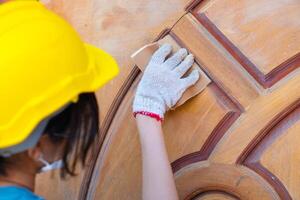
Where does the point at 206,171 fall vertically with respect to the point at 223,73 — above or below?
below

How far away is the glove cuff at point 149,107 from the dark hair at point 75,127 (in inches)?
8.0

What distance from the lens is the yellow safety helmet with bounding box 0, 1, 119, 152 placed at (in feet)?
3.28

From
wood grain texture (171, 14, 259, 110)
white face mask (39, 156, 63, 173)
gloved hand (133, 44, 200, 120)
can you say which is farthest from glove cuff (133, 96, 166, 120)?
white face mask (39, 156, 63, 173)

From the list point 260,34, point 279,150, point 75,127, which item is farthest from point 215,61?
point 75,127

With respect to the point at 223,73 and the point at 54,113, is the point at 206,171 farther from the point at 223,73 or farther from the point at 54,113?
the point at 54,113

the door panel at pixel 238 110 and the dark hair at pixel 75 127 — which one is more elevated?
the door panel at pixel 238 110

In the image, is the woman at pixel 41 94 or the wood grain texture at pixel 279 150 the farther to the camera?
the wood grain texture at pixel 279 150

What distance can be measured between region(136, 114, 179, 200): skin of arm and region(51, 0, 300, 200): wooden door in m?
0.08

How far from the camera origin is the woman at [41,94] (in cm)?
101

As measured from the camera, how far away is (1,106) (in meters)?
1.00

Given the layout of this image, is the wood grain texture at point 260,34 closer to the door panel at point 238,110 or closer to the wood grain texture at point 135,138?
the door panel at point 238,110

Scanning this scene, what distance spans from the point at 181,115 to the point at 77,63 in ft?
1.24

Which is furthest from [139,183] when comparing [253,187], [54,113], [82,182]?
[54,113]

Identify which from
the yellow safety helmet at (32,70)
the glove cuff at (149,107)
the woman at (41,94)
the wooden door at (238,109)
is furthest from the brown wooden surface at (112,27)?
the yellow safety helmet at (32,70)
